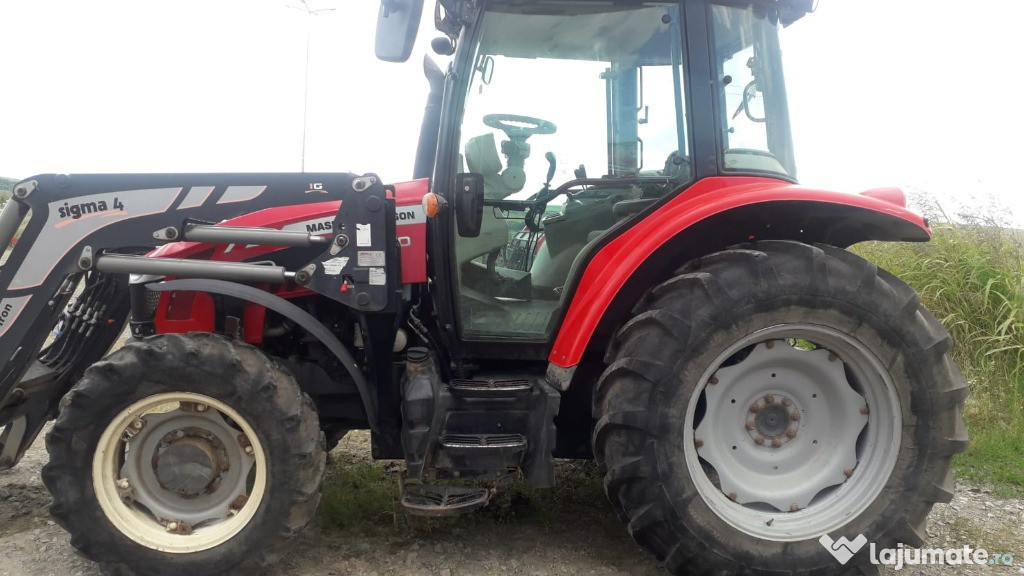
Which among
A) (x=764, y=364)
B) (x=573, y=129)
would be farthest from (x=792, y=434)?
(x=573, y=129)

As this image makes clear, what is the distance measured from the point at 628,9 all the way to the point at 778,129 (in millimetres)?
822

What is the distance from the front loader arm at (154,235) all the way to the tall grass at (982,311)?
353cm

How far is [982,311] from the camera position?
17.2 feet

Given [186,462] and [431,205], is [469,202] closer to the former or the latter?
[431,205]

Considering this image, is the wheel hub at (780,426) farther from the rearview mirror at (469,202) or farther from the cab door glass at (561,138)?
the rearview mirror at (469,202)

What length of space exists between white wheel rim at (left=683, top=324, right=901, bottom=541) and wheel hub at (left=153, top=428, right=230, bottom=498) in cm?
176

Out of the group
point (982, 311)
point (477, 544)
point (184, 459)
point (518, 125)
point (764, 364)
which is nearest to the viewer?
point (184, 459)

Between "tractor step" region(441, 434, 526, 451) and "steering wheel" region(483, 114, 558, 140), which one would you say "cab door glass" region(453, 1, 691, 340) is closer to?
"steering wheel" region(483, 114, 558, 140)

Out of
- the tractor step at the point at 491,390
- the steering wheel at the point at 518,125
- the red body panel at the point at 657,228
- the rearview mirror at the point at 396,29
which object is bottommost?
the tractor step at the point at 491,390

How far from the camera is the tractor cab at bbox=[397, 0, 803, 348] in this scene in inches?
104

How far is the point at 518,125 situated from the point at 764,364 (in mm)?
1356

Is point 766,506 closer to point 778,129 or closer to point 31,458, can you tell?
point 778,129

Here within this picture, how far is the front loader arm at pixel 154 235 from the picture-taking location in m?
2.53

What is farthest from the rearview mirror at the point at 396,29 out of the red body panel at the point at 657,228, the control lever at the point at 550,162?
the red body panel at the point at 657,228
